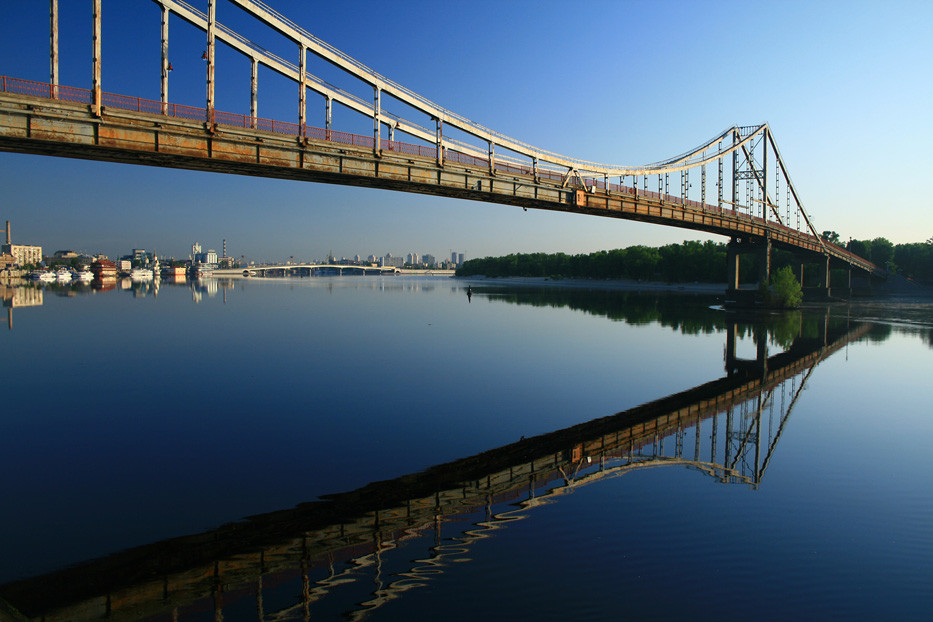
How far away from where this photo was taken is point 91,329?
3938 centimetres

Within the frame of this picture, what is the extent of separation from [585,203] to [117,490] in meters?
32.4

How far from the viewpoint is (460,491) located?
37.8 ft

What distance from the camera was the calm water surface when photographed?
7.80 m

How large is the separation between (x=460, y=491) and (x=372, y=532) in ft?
8.13

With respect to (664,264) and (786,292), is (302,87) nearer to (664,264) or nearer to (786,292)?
(786,292)

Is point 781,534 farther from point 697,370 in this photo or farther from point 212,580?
point 697,370

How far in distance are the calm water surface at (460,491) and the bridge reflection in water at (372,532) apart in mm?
47

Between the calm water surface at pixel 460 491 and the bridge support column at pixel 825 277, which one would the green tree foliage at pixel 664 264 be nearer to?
the bridge support column at pixel 825 277

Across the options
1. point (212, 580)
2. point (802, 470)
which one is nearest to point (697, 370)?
point (802, 470)

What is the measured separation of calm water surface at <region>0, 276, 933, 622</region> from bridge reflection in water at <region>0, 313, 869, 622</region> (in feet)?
0.16

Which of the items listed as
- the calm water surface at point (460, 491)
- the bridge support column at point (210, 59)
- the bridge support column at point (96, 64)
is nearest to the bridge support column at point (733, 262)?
the calm water surface at point (460, 491)

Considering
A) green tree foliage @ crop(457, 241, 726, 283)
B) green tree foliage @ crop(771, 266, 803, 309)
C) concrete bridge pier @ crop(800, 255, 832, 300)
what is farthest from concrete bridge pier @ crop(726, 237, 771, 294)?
green tree foliage @ crop(457, 241, 726, 283)

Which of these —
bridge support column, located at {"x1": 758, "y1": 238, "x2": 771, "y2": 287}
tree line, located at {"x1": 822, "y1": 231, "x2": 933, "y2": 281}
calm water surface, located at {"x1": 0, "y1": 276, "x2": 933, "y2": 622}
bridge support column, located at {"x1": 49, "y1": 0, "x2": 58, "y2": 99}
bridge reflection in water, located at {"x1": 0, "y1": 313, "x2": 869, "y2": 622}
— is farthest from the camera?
tree line, located at {"x1": 822, "y1": 231, "x2": 933, "y2": 281}

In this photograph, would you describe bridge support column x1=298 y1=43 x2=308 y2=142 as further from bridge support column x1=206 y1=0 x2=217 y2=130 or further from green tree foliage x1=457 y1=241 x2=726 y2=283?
green tree foliage x1=457 y1=241 x2=726 y2=283
